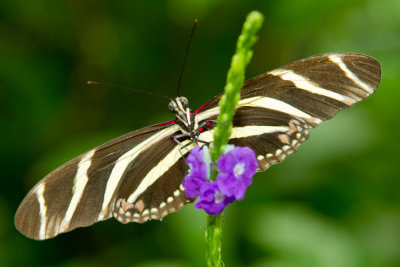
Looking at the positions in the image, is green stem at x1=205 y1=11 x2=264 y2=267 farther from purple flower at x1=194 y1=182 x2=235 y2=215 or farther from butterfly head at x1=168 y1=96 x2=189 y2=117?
butterfly head at x1=168 y1=96 x2=189 y2=117

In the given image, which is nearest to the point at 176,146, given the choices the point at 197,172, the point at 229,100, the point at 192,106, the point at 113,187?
the point at 113,187

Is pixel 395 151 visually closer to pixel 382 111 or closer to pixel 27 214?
pixel 382 111

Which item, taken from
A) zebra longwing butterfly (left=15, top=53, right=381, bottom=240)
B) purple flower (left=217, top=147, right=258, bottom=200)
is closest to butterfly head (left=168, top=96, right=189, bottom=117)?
zebra longwing butterfly (left=15, top=53, right=381, bottom=240)

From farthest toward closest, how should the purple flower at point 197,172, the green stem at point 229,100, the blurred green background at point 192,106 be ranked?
the blurred green background at point 192,106
the purple flower at point 197,172
the green stem at point 229,100

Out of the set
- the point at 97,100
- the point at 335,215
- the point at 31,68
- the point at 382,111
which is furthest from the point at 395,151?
the point at 31,68

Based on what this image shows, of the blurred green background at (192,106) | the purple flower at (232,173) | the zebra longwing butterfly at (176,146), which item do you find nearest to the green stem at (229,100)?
the purple flower at (232,173)

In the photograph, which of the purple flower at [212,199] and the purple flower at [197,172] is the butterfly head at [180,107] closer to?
the purple flower at [197,172]

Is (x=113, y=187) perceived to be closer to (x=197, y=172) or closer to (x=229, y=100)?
(x=197, y=172)
